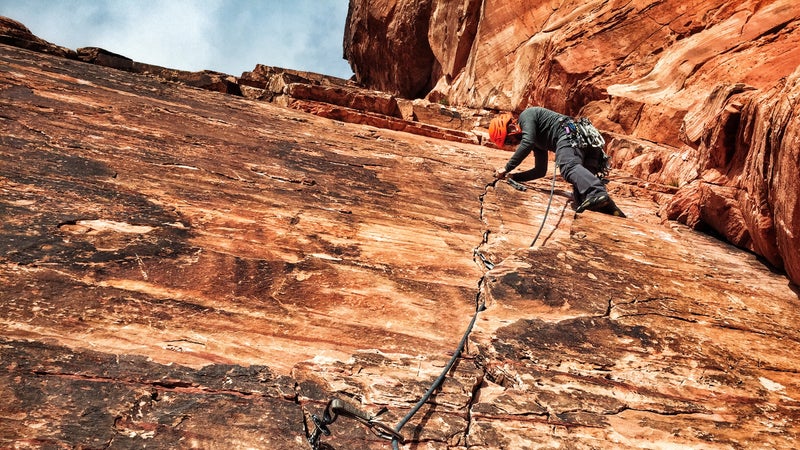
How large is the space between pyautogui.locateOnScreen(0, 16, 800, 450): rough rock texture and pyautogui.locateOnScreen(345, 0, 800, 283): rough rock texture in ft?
1.39

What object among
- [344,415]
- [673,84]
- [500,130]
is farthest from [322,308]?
[673,84]

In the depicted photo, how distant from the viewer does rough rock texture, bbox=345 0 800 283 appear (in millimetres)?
4711

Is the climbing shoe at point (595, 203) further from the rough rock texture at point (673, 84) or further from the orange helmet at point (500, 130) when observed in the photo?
the orange helmet at point (500, 130)

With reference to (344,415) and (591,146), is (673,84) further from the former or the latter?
(344,415)

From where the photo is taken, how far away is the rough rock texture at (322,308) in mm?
2346

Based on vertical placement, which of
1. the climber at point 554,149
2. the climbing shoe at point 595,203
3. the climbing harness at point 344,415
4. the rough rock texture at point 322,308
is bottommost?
the climbing harness at point 344,415

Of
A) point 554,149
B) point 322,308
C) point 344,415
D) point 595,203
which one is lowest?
point 344,415

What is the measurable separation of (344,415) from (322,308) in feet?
2.87

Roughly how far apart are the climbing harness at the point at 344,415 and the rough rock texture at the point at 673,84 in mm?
3659

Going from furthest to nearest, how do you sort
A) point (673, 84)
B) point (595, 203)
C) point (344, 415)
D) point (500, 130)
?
point (673, 84) → point (500, 130) → point (595, 203) → point (344, 415)

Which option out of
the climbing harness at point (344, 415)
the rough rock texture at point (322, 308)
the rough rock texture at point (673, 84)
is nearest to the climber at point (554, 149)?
the rough rock texture at point (322, 308)

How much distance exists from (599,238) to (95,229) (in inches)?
167

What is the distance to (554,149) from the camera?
6949 millimetres

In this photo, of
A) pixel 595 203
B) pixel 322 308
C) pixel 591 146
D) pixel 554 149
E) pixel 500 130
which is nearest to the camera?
pixel 322 308
